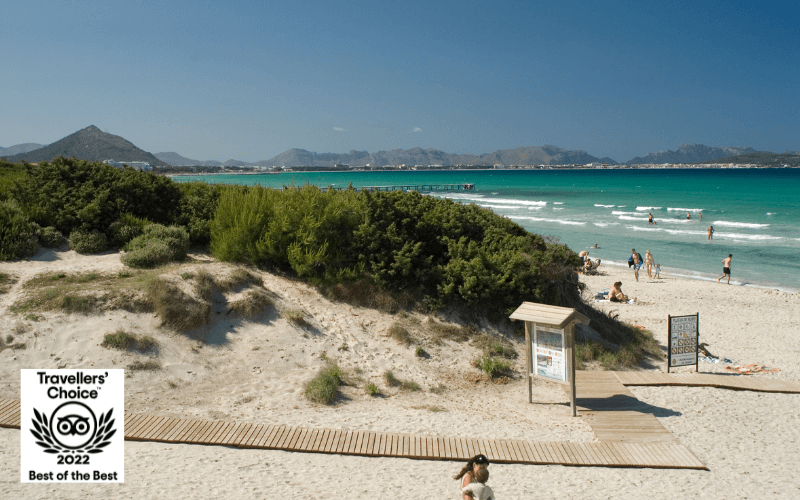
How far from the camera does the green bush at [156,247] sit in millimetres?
11375

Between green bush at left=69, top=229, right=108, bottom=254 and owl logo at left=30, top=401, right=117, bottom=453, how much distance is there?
629 centimetres

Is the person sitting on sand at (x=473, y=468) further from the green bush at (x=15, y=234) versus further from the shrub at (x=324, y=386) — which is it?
the green bush at (x=15, y=234)

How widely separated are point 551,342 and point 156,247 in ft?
28.9

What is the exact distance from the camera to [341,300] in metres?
11.7

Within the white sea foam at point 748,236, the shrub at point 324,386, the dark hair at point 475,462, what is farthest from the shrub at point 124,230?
the white sea foam at point 748,236

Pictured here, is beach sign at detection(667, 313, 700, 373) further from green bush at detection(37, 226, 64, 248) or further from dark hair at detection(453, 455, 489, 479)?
green bush at detection(37, 226, 64, 248)

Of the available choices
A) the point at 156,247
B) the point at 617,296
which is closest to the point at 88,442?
the point at 156,247

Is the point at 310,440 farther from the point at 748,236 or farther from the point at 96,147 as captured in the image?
the point at 96,147

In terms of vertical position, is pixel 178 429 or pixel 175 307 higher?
pixel 175 307

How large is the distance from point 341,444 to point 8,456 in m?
4.06

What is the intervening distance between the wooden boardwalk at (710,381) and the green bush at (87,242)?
1208cm

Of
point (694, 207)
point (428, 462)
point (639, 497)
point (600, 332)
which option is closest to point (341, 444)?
point (428, 462)

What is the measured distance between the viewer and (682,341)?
11.7 m

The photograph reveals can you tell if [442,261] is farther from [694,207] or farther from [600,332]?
[694,207]
